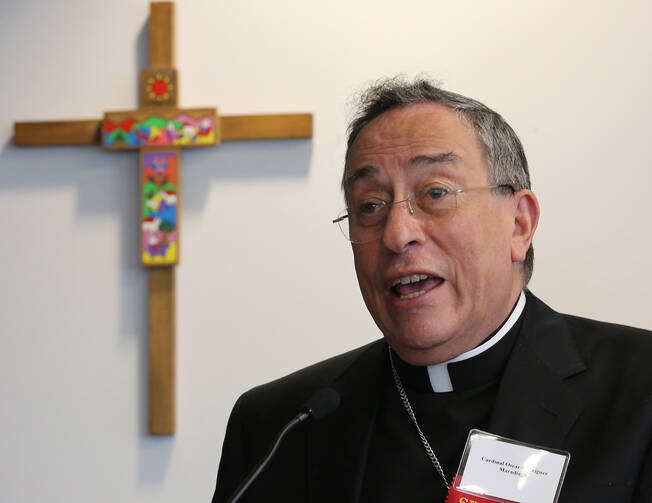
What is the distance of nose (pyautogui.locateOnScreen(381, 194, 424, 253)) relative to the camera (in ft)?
5.50

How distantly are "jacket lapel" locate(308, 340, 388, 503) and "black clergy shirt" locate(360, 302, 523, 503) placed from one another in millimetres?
67

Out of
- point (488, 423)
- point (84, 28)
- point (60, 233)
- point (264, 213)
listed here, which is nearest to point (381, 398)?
point (488, 423)

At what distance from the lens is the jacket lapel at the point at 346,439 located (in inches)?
70.4

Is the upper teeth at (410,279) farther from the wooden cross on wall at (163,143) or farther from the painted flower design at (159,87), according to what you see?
the painted flower design at (159,87)

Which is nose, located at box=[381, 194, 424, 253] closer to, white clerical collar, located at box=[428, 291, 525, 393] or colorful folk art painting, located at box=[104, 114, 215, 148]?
white clerical collar, located at box=[428, 291, 525, 393]

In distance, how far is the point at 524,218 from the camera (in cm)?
184

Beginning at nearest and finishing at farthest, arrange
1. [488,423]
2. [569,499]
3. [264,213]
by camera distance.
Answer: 1. [569,499]
2. [488,423]
3. [264,213]

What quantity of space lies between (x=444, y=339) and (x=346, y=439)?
0.35 meters

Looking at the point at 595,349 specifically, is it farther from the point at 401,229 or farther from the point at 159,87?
the point at 159,87

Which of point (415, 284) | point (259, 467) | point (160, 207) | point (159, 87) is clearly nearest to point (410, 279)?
point (415, 284)

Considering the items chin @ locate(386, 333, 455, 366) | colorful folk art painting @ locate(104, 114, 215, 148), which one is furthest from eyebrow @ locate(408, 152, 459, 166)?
colorful folk art painting @ locate(104, 114, 215, 148)

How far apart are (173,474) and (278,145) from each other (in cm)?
143

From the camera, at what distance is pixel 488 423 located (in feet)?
5.42

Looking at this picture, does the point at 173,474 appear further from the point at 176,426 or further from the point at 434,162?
the point at 434,162
